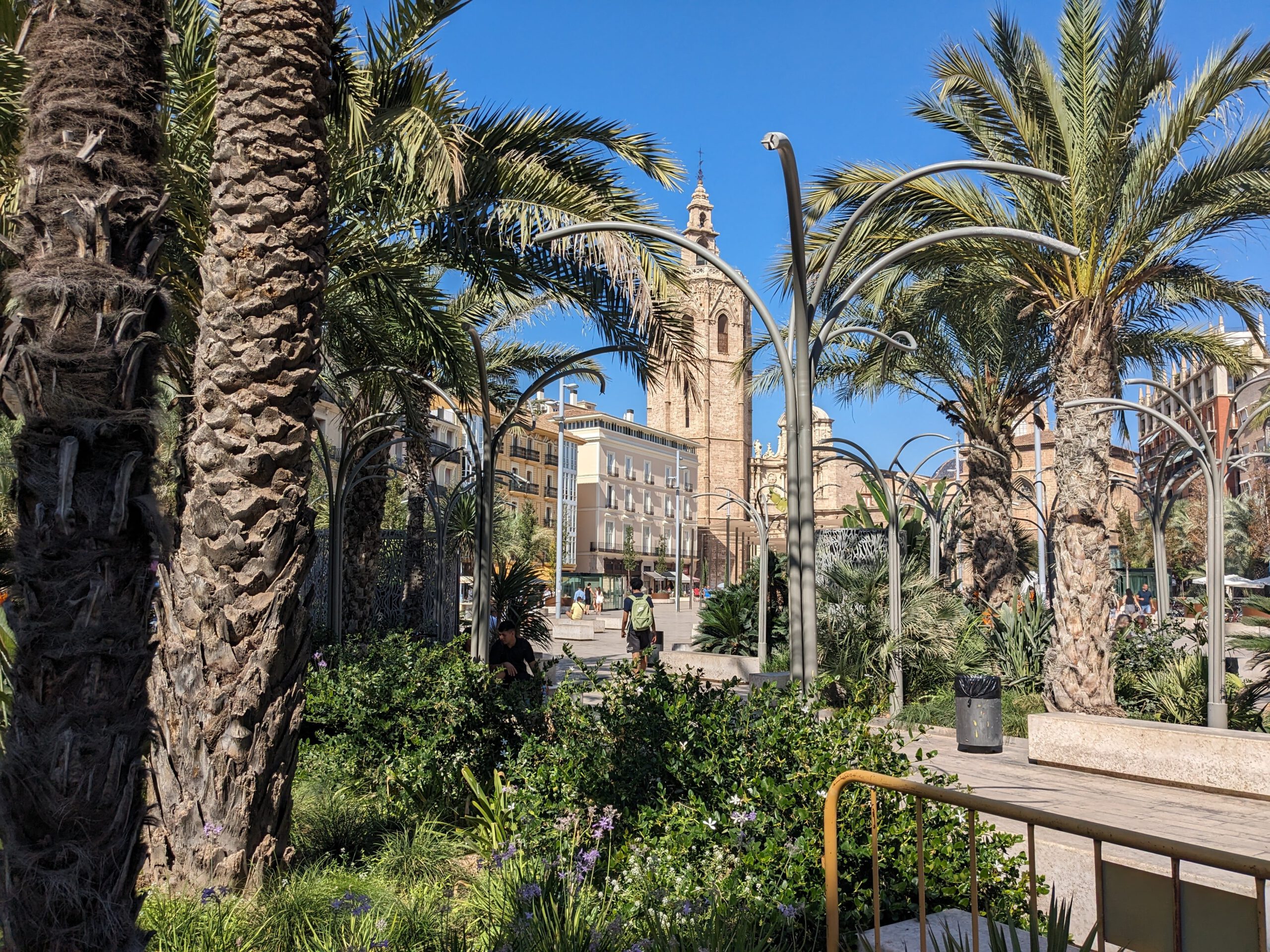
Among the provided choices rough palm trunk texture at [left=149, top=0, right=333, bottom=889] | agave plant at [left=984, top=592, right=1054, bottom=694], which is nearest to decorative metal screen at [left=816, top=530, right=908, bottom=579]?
agave plant at [left=984, top=592, right=1054, bottom=694]

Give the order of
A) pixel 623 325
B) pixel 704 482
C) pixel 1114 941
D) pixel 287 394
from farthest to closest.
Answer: pixel 704 482, pixel 623 325, pixel 287 394, pixel 1114 941

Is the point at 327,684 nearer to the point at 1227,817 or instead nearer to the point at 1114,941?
the point at 1114,941

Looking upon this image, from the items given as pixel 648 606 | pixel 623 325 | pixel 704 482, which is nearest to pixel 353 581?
pixel 648 606

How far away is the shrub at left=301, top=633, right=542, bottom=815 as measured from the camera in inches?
265

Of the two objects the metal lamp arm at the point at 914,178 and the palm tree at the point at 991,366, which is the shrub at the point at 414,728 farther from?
the palm tree at the point at 991,366

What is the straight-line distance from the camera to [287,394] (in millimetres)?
5504

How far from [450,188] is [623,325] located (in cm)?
302

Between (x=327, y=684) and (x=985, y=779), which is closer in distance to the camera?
(x=327, y=684)

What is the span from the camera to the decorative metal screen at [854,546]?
16078 mm

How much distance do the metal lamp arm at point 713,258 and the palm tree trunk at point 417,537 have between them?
9147 millimetres

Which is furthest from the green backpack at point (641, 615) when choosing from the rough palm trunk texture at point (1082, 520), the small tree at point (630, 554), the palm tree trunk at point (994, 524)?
the small tree at point (630, 554)

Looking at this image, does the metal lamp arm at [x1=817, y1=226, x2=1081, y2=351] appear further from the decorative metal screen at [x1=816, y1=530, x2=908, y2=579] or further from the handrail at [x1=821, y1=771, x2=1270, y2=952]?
the decorative metal screen at [x1=816, y1=530, x2=908, y2=579]

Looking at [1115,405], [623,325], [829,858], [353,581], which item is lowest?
[829,858]

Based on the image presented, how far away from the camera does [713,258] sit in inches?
285
